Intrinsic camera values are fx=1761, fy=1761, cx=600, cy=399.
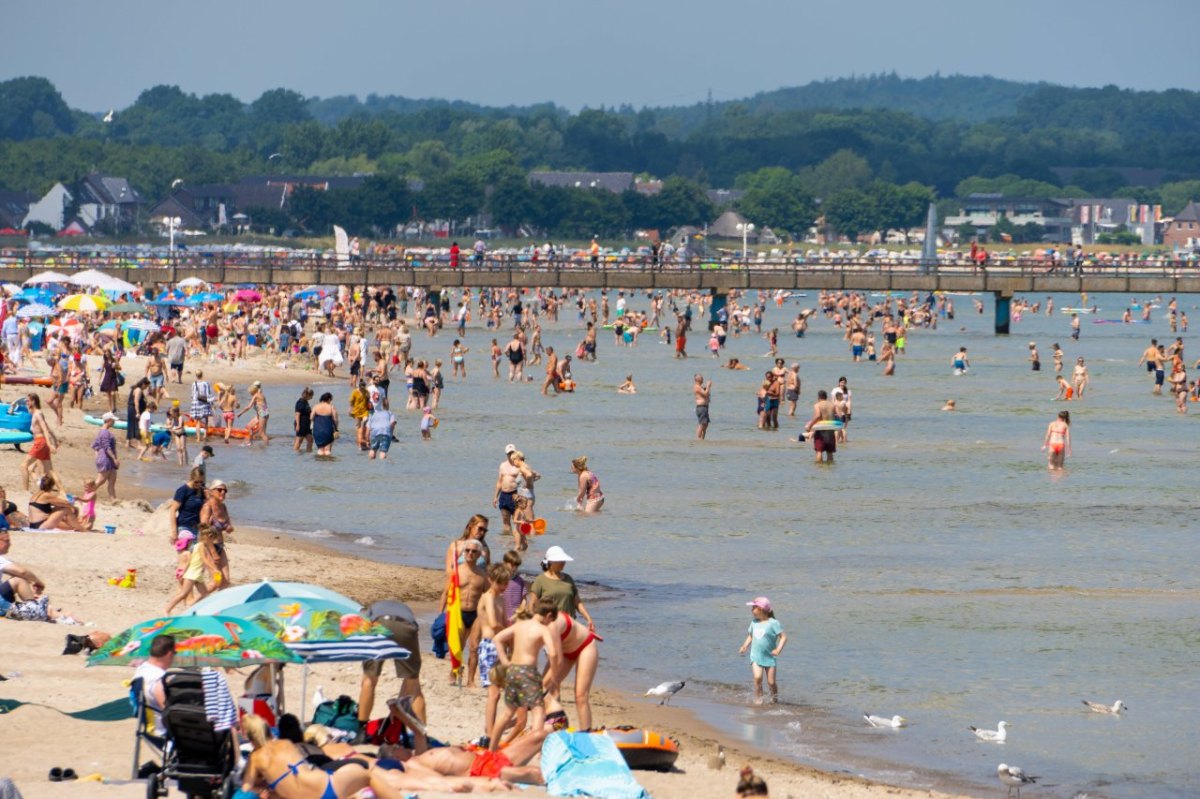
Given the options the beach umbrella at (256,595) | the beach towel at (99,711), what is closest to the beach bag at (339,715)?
the beach umbrella at (256,595)

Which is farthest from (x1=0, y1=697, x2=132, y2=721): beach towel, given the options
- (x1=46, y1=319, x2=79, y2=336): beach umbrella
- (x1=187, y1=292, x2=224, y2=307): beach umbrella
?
(x1=187, y1=292, x2=224, y2=307): beach umbrella

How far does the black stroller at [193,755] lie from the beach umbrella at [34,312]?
3304cm

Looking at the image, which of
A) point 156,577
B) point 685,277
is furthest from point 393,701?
point 685,277

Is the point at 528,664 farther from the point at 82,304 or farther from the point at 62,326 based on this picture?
the point at 62,326

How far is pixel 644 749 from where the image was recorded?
11.8 meters

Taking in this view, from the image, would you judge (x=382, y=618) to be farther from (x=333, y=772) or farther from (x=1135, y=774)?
(x=1135, y=774)

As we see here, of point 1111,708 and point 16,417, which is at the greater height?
point 16,417

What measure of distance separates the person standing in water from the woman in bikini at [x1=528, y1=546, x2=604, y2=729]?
18782 mm

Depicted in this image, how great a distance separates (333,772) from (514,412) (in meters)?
29.7

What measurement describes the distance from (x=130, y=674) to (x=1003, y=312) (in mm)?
58754

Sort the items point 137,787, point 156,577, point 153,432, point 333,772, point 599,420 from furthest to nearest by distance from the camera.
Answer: point 599,420, point 153,432, point 156,577, point 137,787, point 333,772

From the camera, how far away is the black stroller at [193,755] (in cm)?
964

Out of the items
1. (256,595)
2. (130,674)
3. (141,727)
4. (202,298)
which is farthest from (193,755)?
(202,298)

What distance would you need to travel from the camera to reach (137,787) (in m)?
10.1
